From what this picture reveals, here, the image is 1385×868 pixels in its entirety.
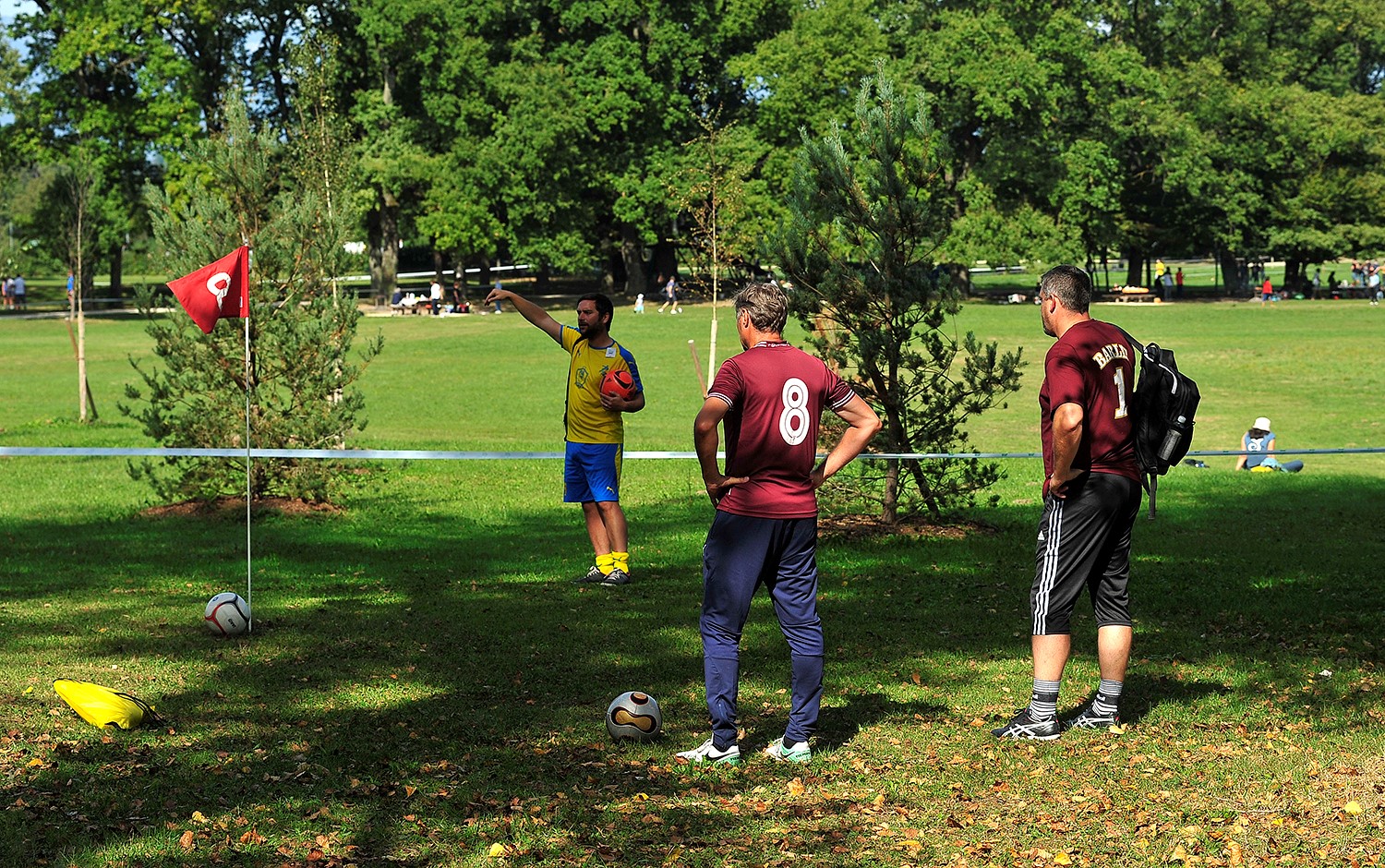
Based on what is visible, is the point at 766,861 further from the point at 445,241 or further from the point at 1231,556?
the point at 445,241

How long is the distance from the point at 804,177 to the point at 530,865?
832 cm

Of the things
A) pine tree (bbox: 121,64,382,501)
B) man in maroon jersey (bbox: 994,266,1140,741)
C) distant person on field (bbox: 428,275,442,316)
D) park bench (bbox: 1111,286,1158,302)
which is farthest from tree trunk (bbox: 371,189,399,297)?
man in maroon jersey (bbox: 994,266,1140,741)

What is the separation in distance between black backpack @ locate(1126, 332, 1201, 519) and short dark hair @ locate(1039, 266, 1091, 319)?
0.34m

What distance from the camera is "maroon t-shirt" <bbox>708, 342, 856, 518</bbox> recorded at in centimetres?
591

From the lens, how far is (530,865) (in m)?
4.93

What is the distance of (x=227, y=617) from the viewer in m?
8.35

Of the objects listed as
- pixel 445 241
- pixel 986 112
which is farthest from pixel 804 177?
pixel 986 112

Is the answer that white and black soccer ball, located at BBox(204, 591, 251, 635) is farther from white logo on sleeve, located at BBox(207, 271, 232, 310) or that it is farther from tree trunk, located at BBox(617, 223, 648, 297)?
tree trunk, located at BBox(617, 223, 648, 297)

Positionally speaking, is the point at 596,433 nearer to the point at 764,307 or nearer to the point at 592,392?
the point at 592,392

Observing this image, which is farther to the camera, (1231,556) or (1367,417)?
(1367,417)

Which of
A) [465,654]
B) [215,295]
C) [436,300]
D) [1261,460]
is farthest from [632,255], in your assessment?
[465,654]

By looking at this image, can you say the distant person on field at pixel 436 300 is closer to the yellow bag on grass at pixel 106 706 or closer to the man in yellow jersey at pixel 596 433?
the man in yellow jersey at pixel 596 433

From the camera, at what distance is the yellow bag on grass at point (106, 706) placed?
6.40m

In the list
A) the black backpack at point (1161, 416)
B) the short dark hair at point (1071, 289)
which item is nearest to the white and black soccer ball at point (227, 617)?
the short dark hair at point (1071, 289)
